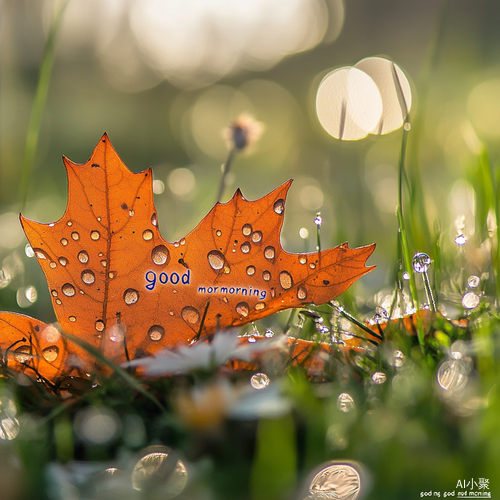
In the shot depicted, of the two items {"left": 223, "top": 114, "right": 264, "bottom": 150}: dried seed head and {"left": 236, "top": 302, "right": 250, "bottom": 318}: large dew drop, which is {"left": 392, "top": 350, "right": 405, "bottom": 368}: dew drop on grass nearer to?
{"left": 236, "top": 302, "right": 250, "bottom": 318}: large dew drop

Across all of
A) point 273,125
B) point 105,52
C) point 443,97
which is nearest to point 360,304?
point 443,97

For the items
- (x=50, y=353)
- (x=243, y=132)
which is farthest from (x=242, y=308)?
(x=243, y=132)

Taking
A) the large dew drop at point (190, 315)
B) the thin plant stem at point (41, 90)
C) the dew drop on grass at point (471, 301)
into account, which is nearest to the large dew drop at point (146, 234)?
the large dew drop at point (190, 315)

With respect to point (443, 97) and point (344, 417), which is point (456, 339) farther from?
point (443, 97)

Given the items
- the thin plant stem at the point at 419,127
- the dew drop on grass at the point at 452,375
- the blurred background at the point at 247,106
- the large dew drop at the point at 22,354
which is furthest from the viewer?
the blurred background at the point at 247,106

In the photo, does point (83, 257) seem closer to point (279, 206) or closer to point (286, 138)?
point (279, 206)

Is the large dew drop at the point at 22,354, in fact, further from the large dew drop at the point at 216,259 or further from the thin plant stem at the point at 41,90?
the thin plant stem at the point at 41,90
